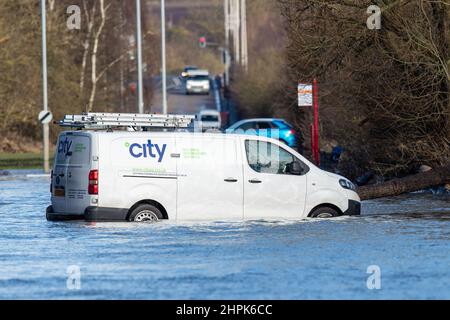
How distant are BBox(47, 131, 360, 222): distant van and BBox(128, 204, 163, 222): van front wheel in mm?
16

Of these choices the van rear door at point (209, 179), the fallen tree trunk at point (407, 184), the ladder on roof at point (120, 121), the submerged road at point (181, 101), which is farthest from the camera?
the submerged road at point (181, 101)

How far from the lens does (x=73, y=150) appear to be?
19.2 m

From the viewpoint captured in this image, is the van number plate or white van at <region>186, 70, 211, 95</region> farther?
white van at <region>186, 70, 211, 95</region>

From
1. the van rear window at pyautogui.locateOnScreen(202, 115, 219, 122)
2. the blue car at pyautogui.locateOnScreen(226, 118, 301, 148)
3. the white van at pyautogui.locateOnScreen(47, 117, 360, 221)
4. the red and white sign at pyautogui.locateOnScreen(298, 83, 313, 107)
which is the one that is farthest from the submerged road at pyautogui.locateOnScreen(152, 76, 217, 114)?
the white van at pyautogui.locateOnScreen(47, 117, 360, 221)

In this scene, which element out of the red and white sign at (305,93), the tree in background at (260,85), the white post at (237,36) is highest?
the white post at (237,36)

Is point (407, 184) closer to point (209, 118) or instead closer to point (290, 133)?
point (290, 133)

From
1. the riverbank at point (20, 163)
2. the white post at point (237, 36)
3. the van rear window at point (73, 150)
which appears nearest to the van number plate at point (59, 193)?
the van rear window at point (73, 150)

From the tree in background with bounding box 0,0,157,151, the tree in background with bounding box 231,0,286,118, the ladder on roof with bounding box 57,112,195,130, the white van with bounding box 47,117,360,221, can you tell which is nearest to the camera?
the white van with bounding box 47,117,360,221

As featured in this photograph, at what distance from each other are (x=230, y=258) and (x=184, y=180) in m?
4.15

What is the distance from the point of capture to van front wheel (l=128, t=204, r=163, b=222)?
19.0 m

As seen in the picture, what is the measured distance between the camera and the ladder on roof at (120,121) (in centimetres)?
1955

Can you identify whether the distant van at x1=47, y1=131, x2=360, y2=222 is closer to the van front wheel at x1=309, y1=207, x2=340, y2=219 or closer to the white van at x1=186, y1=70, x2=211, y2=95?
the van front wheel at x1=309, y1=207, x2=340, y2=219

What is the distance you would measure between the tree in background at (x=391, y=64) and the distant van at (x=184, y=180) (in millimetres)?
8408

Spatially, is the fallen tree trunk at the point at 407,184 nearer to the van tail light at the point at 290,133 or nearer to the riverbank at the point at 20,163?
the van tail light at the point at 290,133
